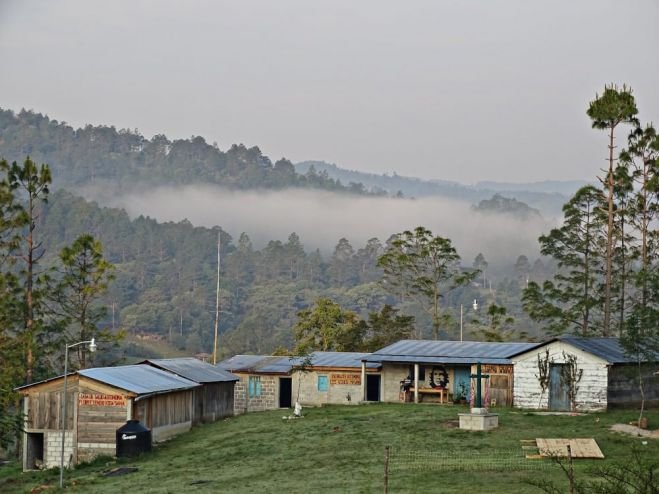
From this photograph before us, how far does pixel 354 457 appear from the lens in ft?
133

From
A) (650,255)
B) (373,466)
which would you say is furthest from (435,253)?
(373,466)

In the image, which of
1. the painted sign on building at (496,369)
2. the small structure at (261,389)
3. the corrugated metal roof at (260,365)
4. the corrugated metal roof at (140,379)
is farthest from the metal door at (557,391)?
the small structure at (261,389)

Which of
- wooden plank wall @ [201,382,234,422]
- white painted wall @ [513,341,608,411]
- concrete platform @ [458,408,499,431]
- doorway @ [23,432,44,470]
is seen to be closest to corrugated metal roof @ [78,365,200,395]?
wooden plank wall @ [201,382,234,422]

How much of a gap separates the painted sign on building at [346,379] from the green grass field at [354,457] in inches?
448

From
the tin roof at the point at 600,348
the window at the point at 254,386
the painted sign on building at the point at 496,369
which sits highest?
the tin roof at the point at 600,348

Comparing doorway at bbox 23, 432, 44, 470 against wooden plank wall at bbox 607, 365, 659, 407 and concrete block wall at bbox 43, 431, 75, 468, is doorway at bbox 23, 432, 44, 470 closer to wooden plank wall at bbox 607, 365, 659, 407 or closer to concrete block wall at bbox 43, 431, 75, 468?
concrete block wall at bbox 43, 431, 75, 468

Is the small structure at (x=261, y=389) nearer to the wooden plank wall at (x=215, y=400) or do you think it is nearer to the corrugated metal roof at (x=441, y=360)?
the wooden plank wall at (x=215, y=400)

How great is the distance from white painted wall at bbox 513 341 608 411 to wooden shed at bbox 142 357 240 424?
1725 centimetres

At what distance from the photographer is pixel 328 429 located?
48719 millimetres

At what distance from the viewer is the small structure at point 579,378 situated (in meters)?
53.1

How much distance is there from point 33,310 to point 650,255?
4538 cm

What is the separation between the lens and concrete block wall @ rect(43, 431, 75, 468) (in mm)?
49469

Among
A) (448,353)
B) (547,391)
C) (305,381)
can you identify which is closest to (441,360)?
(448,353)

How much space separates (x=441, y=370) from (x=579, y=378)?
34.3ft
